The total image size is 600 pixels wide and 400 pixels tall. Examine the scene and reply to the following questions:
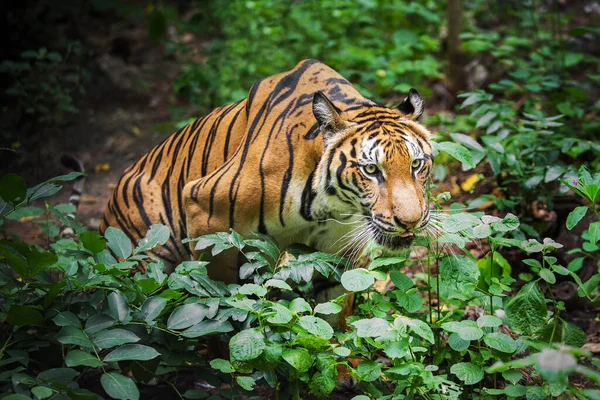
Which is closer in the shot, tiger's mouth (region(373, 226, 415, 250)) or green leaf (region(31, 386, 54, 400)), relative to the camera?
green leaf (region(31, 386, 54, 400))

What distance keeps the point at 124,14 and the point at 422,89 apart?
5.11 metres

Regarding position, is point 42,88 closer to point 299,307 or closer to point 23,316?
point 23,316

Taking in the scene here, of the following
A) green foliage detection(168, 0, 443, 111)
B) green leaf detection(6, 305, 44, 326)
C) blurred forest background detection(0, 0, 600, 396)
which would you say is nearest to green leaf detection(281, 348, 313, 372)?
green leaf detection(6, 305, 44, 326)

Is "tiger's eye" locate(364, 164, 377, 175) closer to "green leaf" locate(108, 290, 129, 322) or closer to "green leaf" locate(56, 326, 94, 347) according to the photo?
"green leaf" locate(108, 290, 129, 322)

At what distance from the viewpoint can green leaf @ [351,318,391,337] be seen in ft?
7.69

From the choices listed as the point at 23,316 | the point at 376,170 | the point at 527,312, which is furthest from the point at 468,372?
the point at 23,316

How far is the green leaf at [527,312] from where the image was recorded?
2539 mm

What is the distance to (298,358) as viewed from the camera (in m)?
2.42

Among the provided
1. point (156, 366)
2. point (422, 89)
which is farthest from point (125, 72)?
point (156, 366)

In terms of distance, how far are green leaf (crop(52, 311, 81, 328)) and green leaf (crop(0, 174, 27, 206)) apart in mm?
473

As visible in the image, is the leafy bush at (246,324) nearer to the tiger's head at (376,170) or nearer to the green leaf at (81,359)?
the green leaf at (81,359)

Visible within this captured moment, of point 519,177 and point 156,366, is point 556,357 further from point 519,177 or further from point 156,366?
point 519,177

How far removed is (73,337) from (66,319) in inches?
4.0

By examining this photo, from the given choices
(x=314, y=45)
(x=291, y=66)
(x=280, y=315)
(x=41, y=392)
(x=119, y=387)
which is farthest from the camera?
(x=314, y=45)
